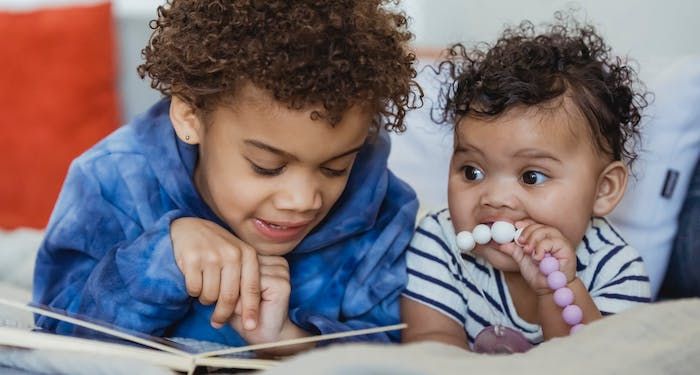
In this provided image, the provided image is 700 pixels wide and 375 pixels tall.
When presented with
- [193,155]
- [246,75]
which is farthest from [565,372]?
[193,155]

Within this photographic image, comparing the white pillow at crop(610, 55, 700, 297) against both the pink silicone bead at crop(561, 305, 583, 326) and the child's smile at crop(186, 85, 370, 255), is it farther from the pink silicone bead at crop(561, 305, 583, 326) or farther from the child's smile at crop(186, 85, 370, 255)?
the child's smile at crop(186, 85, 370, 255)

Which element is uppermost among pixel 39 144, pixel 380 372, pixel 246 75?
pixel 246 75

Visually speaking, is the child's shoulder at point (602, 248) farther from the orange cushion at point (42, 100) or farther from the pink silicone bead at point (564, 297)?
the orange cushion at point (42, 100)

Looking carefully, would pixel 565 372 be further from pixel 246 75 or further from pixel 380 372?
pixel 246 75

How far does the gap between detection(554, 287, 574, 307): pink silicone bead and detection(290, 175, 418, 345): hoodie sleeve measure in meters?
0.22

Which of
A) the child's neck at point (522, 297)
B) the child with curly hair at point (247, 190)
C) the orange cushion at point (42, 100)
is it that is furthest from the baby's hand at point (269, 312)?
the orange cushion at point (42, 100)

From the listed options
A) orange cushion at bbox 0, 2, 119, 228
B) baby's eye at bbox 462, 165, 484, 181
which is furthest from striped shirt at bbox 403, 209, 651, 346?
orange cushion at bbox 0, 2, 119, 228

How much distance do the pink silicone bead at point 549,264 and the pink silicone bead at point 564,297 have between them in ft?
0.09

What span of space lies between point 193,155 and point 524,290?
457mm

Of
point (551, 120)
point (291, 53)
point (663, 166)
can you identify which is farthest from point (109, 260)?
point (663, 166)

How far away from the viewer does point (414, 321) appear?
1186mm

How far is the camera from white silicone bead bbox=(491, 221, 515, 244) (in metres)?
1.09

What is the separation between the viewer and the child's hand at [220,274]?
1011 millimetres

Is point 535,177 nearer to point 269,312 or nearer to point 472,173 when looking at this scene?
point 472,173
